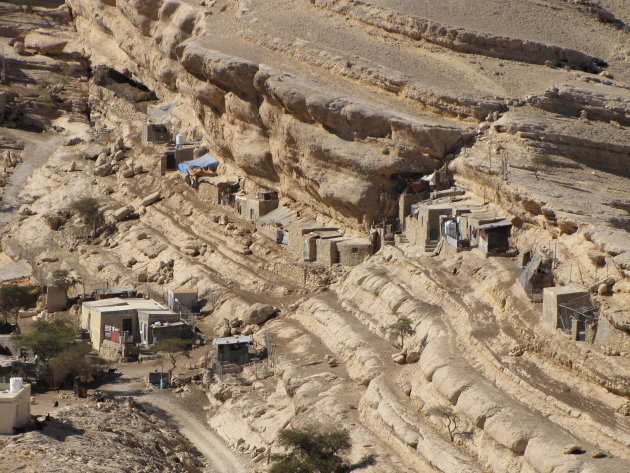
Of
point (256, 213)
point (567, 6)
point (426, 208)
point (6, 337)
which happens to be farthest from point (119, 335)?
point (567, 6)

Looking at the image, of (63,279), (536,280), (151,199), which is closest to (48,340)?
(63,279)

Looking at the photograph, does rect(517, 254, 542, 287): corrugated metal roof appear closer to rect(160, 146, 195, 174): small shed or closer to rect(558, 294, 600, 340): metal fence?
rect(558, 294, 600, 340): metal fence

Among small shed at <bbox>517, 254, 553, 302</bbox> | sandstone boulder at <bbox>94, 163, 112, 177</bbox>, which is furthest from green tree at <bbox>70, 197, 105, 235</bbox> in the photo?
small shed at <bbox>517, 254, 553, 302</bbox>

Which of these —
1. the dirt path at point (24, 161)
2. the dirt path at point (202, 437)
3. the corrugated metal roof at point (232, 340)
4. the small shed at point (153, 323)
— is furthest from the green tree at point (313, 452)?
the dirt path at point (24, 161)

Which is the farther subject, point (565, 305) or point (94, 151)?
point (94, 151)

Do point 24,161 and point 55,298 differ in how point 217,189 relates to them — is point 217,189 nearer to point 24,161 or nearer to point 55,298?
point 55,298

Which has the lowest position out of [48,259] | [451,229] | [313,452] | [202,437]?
[48,259]

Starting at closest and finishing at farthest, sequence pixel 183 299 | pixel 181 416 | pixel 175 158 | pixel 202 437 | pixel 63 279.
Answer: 1. pixel 202 437
2. pixel 181 416
3. pixel 183 299
4. pixel 63 279
5. pixel 175 158
